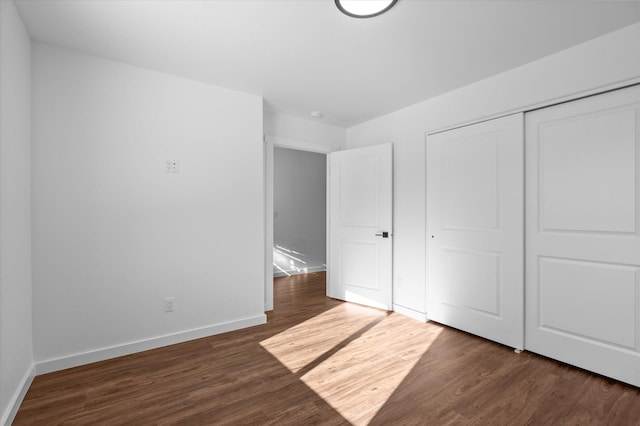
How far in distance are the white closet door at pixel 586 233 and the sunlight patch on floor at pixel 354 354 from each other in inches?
42.3

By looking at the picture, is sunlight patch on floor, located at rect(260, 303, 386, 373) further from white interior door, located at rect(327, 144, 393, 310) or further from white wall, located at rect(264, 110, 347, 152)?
white wall, located at rect(264, 110, 347, 152)

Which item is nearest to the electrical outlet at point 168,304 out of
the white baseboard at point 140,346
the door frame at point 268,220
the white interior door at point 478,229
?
the white baseboard at point 140,346

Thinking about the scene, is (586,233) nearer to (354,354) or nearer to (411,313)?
(411,313)

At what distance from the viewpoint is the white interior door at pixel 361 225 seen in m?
3.81

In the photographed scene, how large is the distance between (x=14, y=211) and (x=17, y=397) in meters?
1.14

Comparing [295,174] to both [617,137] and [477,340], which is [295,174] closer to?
[477,340]

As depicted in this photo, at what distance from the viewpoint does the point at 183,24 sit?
6.84 ft

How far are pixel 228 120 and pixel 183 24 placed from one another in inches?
43.8

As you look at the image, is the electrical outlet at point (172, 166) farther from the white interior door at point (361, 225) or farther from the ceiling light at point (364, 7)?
the white interior door at point (361, 225)

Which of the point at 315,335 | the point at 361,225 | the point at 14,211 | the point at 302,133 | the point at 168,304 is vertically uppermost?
the point at 302,133

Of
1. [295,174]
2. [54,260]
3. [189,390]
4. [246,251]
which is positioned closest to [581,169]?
[246,251]

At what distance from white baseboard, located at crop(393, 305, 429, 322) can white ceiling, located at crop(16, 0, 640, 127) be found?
8.02 feet

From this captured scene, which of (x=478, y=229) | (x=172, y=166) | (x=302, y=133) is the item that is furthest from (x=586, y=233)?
(x=172, y=166)

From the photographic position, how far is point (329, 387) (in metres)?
2.09
